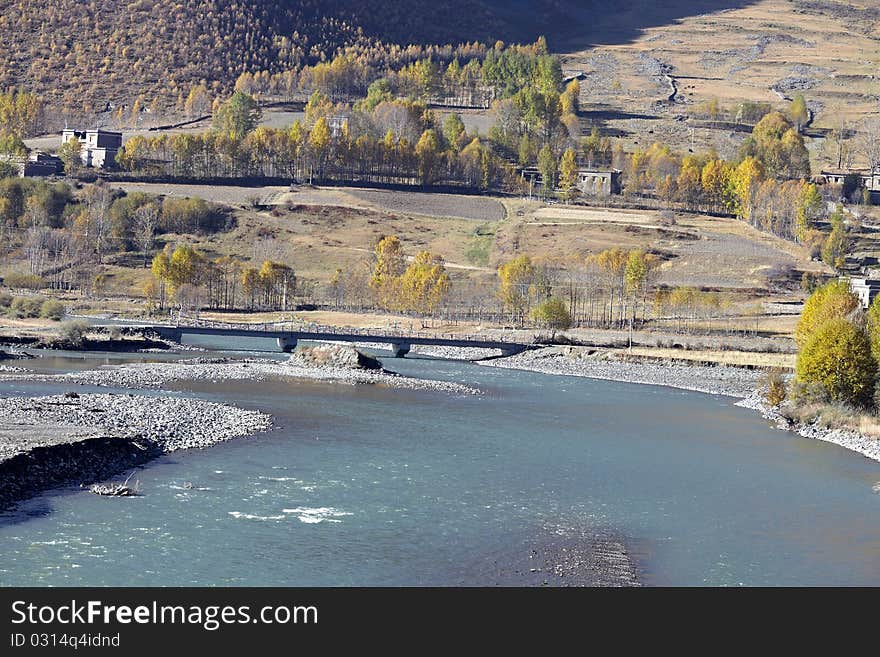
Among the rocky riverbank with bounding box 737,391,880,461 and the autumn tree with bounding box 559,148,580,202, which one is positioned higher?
the autumn tree with bounding box 559,148,580,202

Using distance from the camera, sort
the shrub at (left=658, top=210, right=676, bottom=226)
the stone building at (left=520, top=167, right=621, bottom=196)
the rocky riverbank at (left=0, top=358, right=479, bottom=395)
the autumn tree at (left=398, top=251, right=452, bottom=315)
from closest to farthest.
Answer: the rocky riverbank at (left=0, top=358, right=479, bottom=395) < the autumn tree at (left=398, top=251, right=452, bottom=315) < the shrub at (left=658, top=210, right=676, bottom=226) < the stone building at (left=520, top=167, right=621, bottom=196)

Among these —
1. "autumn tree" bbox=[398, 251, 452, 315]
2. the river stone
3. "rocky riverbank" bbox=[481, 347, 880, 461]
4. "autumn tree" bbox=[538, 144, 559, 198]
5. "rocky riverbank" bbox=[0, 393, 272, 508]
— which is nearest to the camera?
"rocky riverbank" bbox=[0, 393, 272, 508]

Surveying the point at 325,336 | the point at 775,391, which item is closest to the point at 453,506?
the point at 775,391

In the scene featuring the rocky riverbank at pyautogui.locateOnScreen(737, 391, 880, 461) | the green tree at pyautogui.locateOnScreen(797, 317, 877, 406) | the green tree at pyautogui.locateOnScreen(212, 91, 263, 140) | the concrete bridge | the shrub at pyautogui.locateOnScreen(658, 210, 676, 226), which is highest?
the green tree at pyautogui.locateOnScreen(212, 91, 263, 140)

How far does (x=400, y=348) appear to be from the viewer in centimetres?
8838

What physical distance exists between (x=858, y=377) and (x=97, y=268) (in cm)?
8091

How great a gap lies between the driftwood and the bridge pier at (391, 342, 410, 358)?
51770 mm

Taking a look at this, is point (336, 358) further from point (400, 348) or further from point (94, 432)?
point (94, 432)

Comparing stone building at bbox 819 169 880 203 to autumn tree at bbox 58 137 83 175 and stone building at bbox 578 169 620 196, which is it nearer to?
stone building at bbox 578 169 620 196

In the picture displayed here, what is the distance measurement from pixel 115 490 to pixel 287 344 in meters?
49.7

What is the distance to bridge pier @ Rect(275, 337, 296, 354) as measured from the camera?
85231 mm

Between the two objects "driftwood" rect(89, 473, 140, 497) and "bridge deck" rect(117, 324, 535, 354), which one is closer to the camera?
"driftwood" rect(89, 473, 140, 497)

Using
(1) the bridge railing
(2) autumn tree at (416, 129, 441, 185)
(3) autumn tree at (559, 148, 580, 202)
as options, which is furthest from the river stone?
(3) autumn tree at (559, 148, 580, 202)
